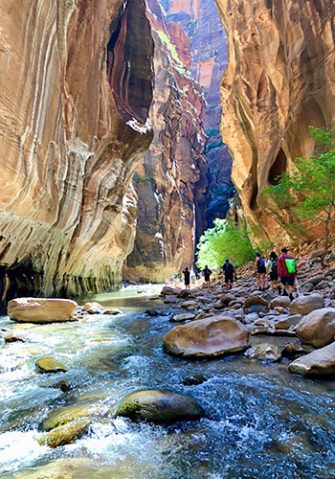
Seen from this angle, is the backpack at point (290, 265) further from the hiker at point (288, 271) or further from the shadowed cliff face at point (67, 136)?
the shadowed cliff face at point (67, 136)

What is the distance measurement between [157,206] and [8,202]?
31.0m

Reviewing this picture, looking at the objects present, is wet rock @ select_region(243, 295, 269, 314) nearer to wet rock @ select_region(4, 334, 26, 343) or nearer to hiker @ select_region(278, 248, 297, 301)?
hiker @ select_region(278, 248, 297, 301)

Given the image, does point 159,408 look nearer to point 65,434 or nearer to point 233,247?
point 65,434

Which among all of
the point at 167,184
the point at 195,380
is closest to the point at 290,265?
the point at 195,380

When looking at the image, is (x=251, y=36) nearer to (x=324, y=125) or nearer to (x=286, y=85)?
(x=286, y=85)

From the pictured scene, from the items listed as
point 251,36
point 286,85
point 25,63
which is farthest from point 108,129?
point 251,36

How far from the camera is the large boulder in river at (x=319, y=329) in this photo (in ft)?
14.8

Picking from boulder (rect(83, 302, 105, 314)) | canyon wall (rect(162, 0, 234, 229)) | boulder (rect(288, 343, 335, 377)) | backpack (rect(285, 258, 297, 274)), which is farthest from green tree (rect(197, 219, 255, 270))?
canyon wall (rect(162, 0, 234, 229))

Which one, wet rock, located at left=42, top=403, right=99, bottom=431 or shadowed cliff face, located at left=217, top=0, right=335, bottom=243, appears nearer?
wet rock, located at left=42, top=403, right=99, bottom=431

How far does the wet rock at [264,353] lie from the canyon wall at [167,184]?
33784mm

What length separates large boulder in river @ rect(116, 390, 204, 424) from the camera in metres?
2.83

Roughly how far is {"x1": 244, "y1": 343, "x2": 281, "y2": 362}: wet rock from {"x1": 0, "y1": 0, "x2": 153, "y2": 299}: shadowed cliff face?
21.9 ft

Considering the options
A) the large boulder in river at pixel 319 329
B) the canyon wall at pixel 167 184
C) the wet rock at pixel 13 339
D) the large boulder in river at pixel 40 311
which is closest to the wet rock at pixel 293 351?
the large boulder in river at pixel 319 329

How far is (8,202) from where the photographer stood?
8.59 m
